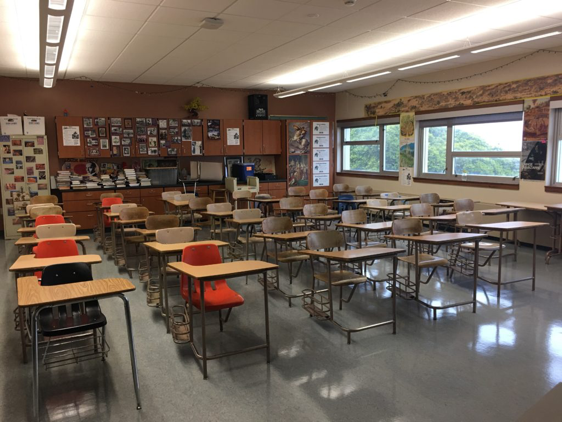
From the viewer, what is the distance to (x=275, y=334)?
3.93 metres

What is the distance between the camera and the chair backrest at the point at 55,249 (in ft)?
12.7

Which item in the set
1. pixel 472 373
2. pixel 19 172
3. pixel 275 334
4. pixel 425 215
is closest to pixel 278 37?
pixel 425 215

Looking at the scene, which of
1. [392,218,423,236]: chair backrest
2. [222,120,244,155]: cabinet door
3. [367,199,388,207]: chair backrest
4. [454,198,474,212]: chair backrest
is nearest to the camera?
[392,218,423,236]: chair backrest

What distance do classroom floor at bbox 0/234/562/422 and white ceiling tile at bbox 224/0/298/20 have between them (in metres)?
3.14

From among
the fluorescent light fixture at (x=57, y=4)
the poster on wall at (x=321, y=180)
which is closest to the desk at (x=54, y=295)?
the fluorescent light fixture at (x=57, y=4)

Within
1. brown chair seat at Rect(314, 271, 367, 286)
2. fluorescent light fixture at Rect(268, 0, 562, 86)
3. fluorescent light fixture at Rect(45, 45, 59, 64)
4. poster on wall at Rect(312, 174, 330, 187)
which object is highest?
fluorescent light fixture at Rect(268, 0, 562, 86)

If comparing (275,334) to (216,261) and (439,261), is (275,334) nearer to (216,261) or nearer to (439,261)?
(216,261)

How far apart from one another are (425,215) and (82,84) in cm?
747

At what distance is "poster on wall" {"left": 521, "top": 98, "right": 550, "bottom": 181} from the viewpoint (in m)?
7.13

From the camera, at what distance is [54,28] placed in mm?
4441

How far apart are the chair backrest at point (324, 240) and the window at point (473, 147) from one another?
4879 mm

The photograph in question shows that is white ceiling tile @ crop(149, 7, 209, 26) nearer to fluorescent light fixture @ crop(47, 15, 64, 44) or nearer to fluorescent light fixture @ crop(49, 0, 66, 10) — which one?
fluorescent light fixture @ crop(47, 15, 64, 44)

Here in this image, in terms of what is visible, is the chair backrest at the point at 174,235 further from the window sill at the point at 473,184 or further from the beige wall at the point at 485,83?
the window sill at the point at 473,184

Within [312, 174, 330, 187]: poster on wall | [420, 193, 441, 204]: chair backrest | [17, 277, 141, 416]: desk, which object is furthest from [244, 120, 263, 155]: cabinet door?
[17, 277, 141, 416]: desk
